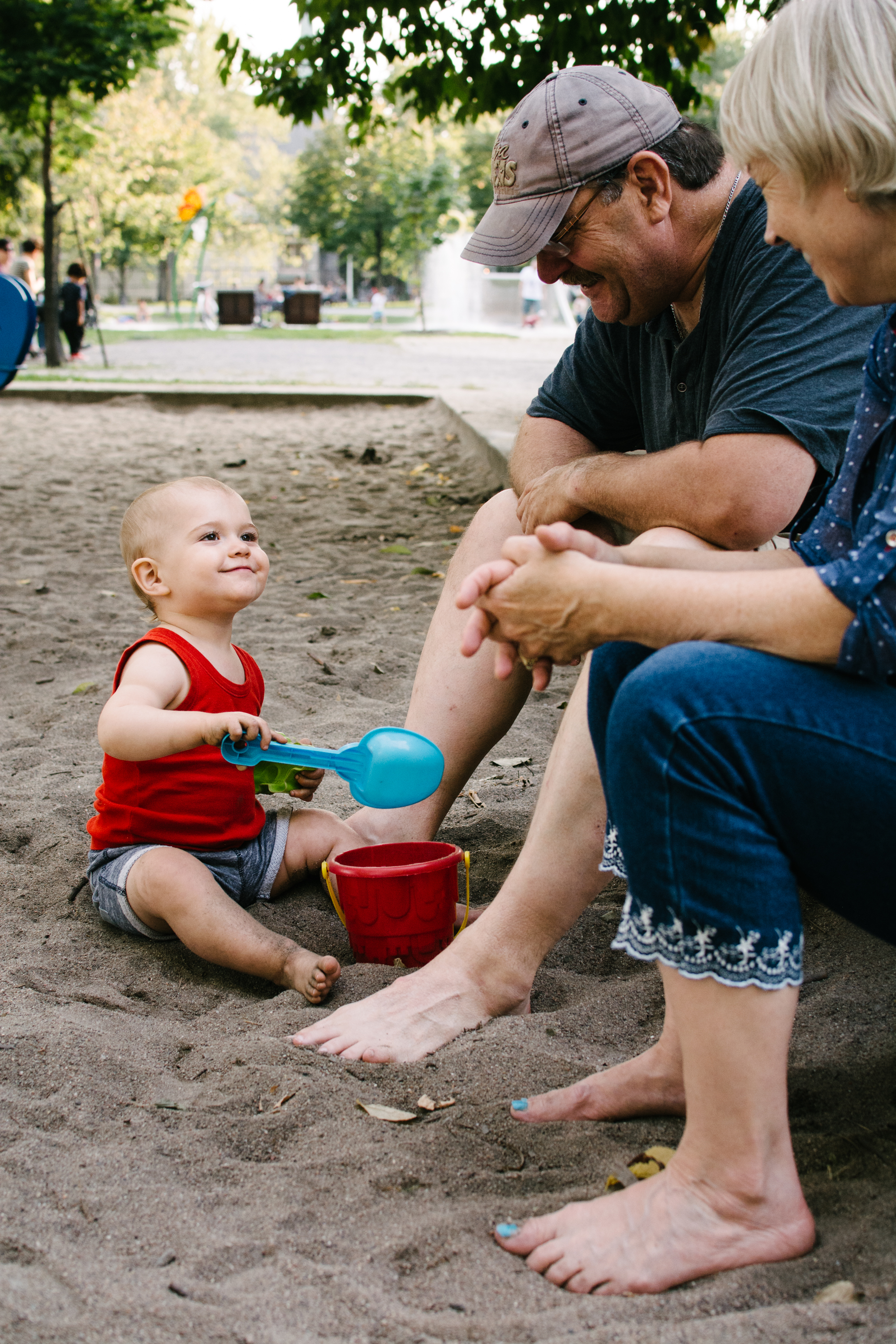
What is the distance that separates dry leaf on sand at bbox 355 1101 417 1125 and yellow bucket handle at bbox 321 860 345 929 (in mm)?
527

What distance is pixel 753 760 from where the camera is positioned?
113cm

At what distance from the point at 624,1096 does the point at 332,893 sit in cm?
82

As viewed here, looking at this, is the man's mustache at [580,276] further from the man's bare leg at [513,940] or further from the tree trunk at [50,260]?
the tree trunk at [50,260]

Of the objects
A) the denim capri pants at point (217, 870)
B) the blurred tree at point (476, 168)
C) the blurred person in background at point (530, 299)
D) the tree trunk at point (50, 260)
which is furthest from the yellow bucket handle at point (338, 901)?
the blurred tree at point (476, 168)

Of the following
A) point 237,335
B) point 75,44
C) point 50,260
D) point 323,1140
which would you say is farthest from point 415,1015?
point 237,335

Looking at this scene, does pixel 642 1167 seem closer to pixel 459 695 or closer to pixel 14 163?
pixel 459 695

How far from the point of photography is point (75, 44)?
11.9 m

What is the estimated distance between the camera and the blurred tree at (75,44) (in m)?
11.7

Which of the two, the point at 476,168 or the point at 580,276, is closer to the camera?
the point at 580,276

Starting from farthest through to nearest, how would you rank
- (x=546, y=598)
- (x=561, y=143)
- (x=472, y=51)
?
(x=472, y=51) < (x=561, y=143) < (x=546, y=598)

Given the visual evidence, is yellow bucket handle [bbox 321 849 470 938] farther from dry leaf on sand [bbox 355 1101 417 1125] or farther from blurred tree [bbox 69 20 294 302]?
blurred tree [bbox 69 20 294 302]

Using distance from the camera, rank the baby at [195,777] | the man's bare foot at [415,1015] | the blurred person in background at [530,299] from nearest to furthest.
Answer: the man's bare foot at [415,1015] < the baby at [195,777] < the blurred person in background at [530,299]

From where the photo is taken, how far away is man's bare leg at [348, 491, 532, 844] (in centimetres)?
221

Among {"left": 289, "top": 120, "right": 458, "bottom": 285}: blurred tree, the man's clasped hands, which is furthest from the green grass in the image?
the man's clasped hands
